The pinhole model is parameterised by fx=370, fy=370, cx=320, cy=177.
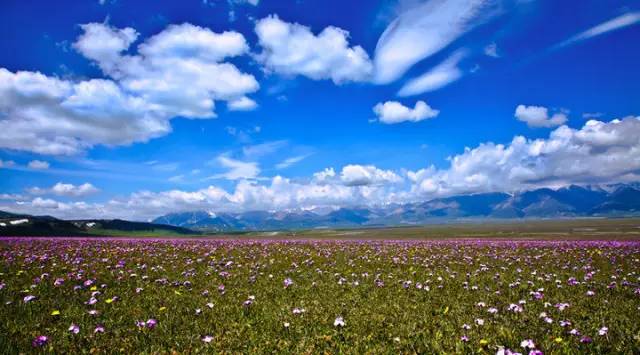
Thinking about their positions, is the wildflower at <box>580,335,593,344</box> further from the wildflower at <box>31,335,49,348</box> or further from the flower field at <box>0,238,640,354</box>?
the wildflower at <box>31,335,49,348</box>

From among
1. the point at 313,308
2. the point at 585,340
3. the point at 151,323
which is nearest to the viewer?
the point at 585,340

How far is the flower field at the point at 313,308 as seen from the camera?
6.75 metres

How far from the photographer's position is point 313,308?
931 cm

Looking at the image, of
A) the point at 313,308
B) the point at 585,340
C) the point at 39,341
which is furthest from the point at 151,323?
the point at 585,340

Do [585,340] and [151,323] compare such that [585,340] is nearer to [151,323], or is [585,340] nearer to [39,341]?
[151,323]

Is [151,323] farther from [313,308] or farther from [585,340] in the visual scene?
[585,340]

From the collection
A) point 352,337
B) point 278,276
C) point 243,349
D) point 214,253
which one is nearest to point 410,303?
point 352,337

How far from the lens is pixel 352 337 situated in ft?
23.6

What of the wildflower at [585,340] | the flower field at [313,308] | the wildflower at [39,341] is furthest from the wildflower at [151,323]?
the wildflower at [585,340]

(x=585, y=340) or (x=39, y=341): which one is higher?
(x=39, y=341)

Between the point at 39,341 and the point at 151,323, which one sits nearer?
the point at 39,341

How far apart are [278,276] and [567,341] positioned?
961 cm

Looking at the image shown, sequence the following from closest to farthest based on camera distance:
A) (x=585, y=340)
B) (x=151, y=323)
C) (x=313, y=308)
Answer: (x=585, y=340) → (x=151, y=323) → (x=313, y=308)

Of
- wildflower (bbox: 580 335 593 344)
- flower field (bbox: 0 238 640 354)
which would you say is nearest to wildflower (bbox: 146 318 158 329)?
flower field (bbox: 0 238 640 354)
